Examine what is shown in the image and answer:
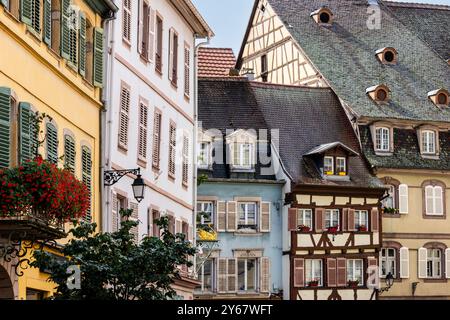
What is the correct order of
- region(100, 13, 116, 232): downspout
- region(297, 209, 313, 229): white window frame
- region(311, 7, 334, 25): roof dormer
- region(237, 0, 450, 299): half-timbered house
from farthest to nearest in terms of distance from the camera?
region(311, 7, 334, 25): roof dormer
region(237, 0, 450, 299): half-timbered house
region(297, 209, 313, 229): white window frame
region(100, 13, 116, 232): downspout

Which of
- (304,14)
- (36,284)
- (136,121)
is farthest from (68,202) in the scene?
(304,14)

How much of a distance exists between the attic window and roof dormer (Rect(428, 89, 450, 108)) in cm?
234

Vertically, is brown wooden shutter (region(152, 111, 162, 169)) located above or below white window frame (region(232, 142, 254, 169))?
below

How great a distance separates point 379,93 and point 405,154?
3282 millimetres

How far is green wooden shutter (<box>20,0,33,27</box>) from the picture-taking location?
19250 mm

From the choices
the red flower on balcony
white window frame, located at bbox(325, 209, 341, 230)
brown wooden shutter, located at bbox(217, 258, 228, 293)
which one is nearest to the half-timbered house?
white window frame, located at bbox(325, 209, 341, 230)

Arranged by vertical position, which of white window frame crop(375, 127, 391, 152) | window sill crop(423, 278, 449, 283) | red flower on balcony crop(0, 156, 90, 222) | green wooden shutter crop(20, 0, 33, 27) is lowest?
window sill crop(423, 278, 449, 283)

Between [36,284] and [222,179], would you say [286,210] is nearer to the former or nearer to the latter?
[222,179]

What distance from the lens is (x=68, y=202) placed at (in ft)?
58.1

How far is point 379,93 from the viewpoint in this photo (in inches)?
2169

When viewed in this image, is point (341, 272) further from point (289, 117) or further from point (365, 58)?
point (365, 58)

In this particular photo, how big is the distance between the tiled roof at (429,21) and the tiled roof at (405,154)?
932 centimetres

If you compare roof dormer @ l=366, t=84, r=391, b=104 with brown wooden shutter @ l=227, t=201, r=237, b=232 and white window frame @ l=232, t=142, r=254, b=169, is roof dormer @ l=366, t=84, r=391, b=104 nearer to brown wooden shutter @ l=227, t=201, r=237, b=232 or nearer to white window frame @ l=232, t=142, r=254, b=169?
white window frame @ l=232, t=142, r=254, b=169

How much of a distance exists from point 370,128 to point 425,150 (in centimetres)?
261
